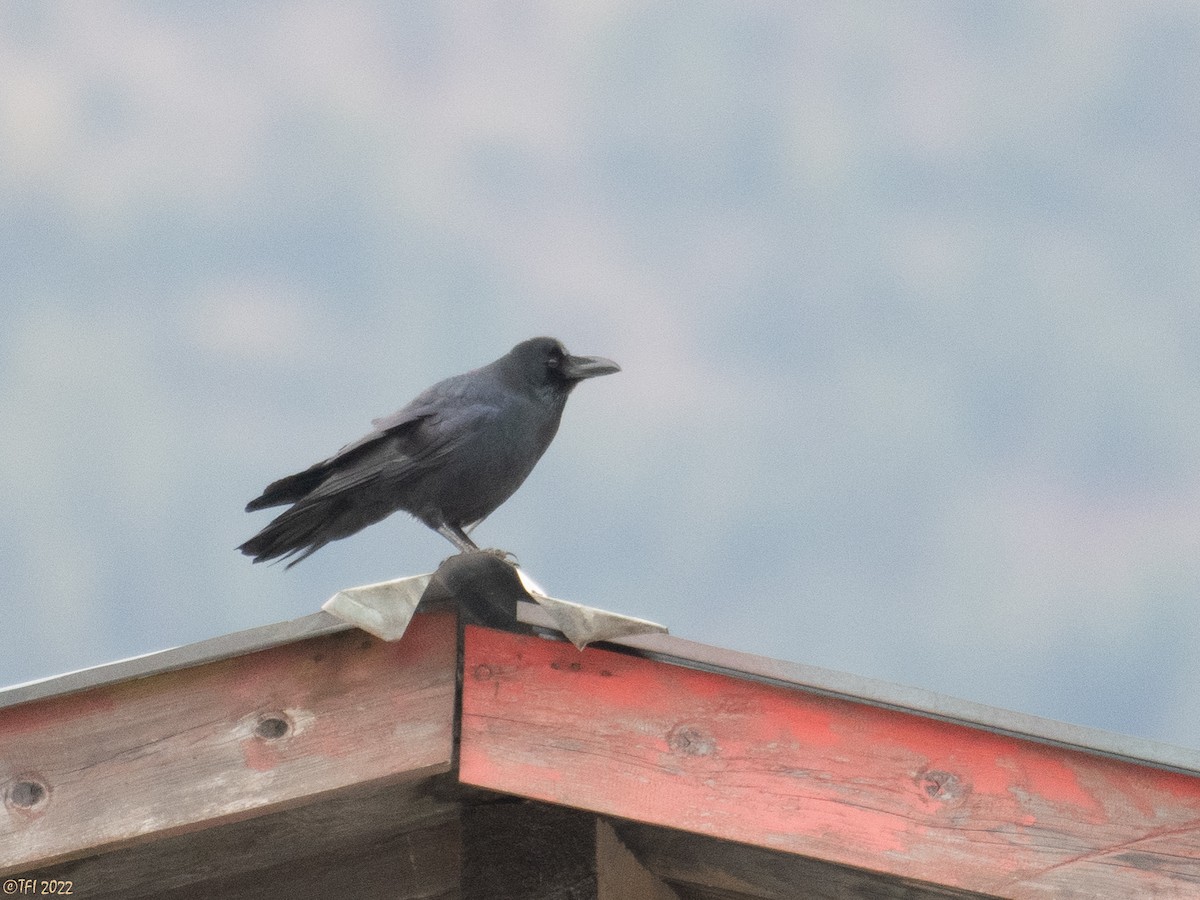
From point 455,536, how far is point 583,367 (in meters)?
0.89

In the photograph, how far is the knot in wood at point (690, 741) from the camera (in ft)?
7.95

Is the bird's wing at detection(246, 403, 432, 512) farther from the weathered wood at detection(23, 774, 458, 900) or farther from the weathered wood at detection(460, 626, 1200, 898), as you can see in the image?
the weathered wood at detection(460, 626, 1200, 898)

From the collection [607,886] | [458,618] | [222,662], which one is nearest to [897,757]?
[607,886]

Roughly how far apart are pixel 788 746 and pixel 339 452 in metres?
2.70

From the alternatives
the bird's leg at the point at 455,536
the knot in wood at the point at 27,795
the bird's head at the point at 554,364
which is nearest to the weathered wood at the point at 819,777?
the knot in wood at the point at 27,795

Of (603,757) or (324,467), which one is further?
(324,467)

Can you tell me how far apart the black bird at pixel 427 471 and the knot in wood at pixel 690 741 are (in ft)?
8.48

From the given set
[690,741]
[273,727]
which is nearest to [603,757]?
[690,741]

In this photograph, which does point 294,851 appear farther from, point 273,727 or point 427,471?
point 427,471

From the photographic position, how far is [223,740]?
246 cm

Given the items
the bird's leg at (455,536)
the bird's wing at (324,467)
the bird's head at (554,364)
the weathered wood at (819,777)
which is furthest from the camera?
the bird's head at (554,364)

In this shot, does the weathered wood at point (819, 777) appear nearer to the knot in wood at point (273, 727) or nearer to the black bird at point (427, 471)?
the knot in wood at point (273, 727)

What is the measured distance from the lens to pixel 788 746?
2.41m

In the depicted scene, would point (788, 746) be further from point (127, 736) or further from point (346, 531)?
point (346, 531)
